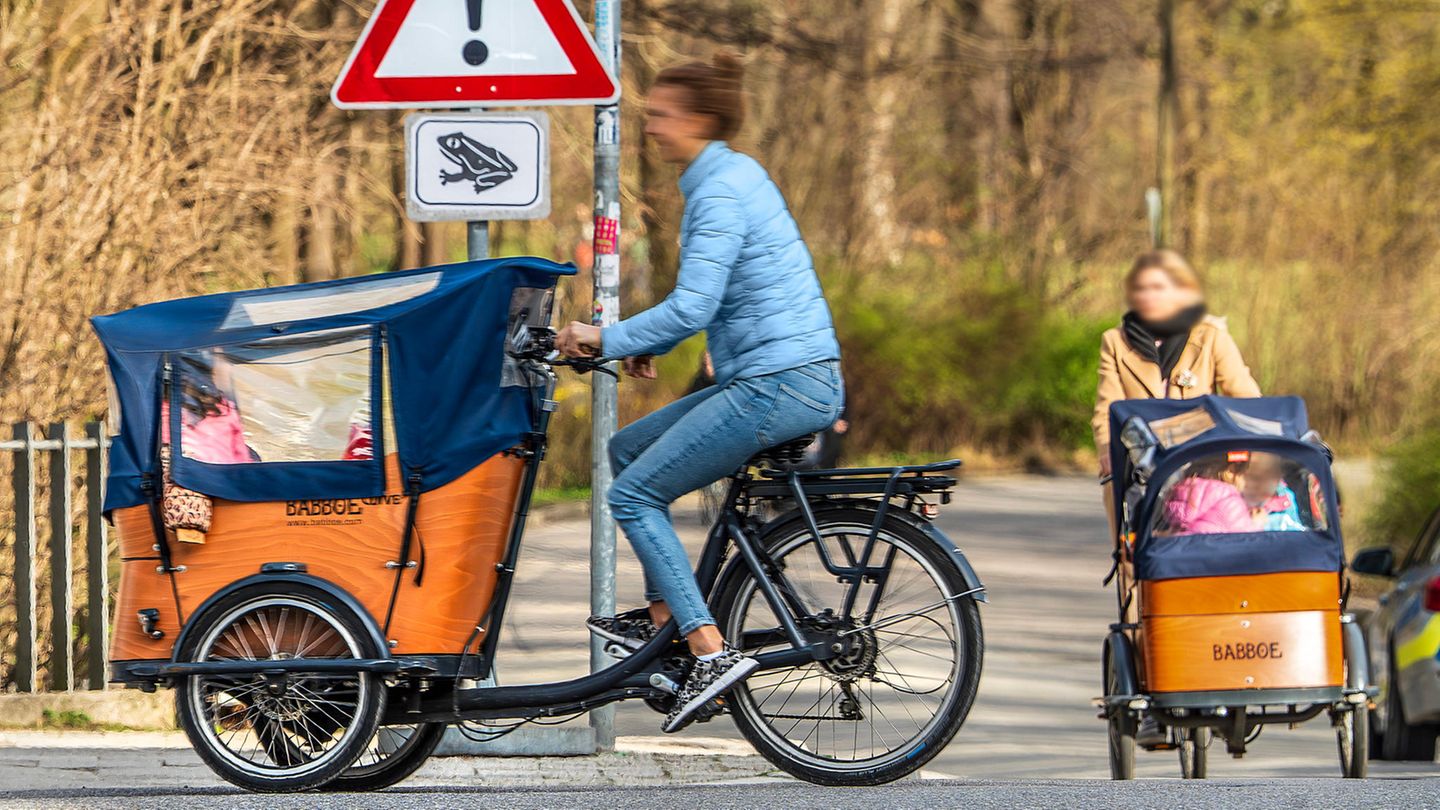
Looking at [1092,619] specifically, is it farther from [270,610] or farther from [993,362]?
[993,362]

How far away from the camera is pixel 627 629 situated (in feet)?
Result: 18.4

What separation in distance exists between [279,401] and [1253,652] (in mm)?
3066

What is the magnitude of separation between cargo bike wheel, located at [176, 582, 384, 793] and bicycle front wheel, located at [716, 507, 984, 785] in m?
1.01

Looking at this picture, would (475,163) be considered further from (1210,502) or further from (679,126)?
(1210,502)

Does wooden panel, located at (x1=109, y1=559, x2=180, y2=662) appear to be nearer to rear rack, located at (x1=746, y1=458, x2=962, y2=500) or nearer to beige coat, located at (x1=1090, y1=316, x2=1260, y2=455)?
rear rack, located at (x1=746, y1=458, x2=962, y2=500)

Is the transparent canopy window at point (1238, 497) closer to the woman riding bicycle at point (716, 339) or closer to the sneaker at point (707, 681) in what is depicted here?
the woman riding bicycle at point (716, 339)

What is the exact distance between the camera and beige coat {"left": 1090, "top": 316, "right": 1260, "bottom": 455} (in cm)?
731

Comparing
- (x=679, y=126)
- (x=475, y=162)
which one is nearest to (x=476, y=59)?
(x=475, y=162)

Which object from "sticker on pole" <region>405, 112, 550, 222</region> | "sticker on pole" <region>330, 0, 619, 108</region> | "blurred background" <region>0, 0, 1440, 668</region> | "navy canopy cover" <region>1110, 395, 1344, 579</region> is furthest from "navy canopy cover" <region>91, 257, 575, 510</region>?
"blurred background" <region>0, 0, 1440, 668</region>

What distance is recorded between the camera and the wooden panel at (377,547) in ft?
18.0

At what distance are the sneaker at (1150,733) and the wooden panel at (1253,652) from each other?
22cm

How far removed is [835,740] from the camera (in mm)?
5500

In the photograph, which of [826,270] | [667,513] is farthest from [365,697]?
[826,270]

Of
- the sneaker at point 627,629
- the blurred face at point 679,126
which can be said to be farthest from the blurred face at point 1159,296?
the sneaker at point 627,629
